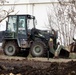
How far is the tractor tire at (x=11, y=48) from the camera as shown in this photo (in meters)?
25.7

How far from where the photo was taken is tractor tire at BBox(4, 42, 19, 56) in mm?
25655

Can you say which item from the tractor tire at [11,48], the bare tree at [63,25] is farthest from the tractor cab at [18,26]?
the bare tree at [63,25]

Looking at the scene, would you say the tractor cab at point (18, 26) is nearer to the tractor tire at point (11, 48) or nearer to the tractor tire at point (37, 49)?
the tractor tire at point (11, 48)

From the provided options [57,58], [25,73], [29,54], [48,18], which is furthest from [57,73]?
[48,18]

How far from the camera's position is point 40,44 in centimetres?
2477

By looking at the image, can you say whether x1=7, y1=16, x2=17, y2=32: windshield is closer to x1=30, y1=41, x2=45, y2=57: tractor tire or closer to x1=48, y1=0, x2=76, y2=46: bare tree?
x1=30, y1=41, x2=45, y2=57: tractor tire

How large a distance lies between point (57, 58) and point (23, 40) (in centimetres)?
291

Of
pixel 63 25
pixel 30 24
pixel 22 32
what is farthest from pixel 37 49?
pixel 63 25

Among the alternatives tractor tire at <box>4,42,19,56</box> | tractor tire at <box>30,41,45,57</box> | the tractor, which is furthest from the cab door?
tractor tire at <box>30,41,45,57</box>

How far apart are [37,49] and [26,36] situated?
1208mm

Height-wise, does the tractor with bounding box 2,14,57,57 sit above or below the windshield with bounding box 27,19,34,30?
below

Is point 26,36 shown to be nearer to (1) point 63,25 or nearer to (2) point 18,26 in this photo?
(2) point 18,26

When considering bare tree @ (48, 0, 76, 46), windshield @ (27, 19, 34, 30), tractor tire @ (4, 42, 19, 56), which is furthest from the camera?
bare tree @ (48, 0, 76, 46)

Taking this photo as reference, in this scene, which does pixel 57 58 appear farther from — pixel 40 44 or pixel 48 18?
pixel 48 18
